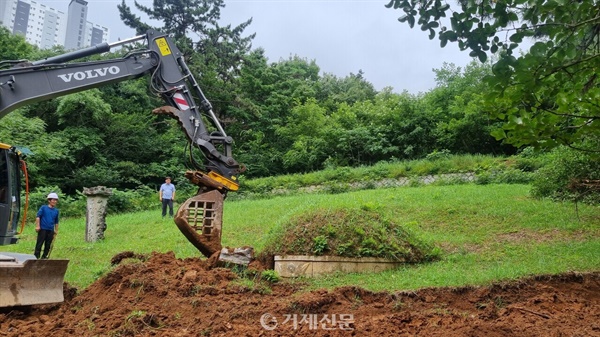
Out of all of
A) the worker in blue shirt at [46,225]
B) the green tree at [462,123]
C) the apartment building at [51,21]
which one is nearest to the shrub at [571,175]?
the worker in blue shirt at [46,225]

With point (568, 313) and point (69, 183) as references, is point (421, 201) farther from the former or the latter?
point (69, 183)

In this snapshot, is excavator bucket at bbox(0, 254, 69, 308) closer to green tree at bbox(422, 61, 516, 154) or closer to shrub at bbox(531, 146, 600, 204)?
shrub at bbox(531, 146, 600, 204)

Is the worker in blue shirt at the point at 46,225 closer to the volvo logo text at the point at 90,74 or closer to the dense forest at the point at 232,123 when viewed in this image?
the volvo logo text at the point at 90,74

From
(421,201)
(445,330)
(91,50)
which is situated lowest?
(445,330)

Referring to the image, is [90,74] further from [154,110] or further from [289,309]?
[289,309]

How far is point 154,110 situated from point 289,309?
3763 millimetres

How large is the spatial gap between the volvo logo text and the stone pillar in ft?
16.7

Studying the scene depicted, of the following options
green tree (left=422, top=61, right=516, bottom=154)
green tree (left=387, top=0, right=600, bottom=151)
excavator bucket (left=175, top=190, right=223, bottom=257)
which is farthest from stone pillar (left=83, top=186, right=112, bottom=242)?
green tree (left=422, top=61, right=516, bottom=154)

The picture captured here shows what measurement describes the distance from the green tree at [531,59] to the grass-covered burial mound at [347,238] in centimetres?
266

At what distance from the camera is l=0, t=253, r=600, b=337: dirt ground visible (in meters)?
4.16

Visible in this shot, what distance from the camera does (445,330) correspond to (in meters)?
4.02

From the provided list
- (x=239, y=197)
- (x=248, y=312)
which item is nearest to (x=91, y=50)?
(x=248, y=312)

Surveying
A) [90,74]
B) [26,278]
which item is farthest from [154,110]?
[26,278]

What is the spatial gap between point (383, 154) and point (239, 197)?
341 inches
